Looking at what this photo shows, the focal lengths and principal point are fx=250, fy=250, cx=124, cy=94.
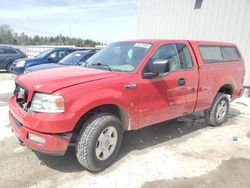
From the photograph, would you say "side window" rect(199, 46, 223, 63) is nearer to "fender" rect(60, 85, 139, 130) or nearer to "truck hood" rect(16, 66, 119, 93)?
"fender" rect(60, 85, 139, 130)

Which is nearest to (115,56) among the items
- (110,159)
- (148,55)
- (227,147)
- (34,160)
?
(148,55)

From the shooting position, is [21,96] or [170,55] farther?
[170,55]

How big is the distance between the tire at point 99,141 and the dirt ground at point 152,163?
0.57 ft

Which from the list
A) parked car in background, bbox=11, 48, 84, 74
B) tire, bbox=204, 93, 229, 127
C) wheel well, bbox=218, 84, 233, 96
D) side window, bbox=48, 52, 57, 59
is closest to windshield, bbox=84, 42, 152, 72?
tire, bbox=204, 93, 229, 127

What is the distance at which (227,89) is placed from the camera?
5961 mm

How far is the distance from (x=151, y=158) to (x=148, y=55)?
5.43 ft

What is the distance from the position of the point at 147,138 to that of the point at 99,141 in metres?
1.61

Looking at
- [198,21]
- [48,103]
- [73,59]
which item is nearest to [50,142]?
[48,103]

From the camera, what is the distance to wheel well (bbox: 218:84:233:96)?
5.80 m

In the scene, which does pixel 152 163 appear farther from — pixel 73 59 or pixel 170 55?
pixel 73 59

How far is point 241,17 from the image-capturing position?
9.28 meters

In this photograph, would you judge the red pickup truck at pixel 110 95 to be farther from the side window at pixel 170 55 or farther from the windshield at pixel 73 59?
the windshield at pixel 73 59

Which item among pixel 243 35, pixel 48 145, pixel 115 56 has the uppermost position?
pixel 243 35

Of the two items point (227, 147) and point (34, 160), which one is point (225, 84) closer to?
point (227, 147)
